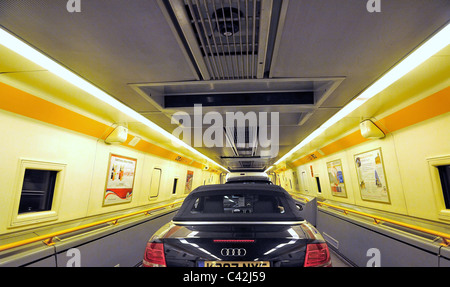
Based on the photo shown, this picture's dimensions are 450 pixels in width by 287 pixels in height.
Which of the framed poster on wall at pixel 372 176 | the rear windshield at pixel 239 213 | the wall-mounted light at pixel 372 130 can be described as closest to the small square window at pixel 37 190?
the rear windshield at pixel 239 213

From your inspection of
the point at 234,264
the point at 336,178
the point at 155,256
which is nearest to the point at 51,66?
the point at 155,256

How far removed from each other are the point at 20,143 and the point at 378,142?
7175mm

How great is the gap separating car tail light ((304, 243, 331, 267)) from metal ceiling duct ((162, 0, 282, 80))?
80.4 inches

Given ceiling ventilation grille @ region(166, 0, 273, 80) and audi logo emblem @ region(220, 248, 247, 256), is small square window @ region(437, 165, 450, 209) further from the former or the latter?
audi logo emblem @ region(220, 248, 247, 256)

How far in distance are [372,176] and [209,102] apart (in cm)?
483

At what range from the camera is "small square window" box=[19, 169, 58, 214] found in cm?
348

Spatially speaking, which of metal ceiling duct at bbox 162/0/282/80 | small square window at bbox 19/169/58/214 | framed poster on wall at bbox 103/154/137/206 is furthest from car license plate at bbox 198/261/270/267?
framed poster on wall at bbox 103/154/137/206

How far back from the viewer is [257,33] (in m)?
2.05

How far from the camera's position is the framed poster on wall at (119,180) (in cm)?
539

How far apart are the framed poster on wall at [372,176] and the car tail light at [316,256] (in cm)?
413

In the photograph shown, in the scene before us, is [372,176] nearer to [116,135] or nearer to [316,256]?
[316,256]

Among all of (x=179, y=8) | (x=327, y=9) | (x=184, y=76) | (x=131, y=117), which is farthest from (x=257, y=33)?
(x=131, y=117)

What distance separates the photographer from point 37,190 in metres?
3.71

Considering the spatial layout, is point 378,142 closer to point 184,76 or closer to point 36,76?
point 184,76
